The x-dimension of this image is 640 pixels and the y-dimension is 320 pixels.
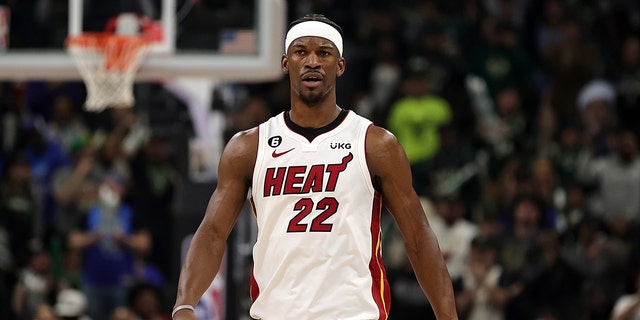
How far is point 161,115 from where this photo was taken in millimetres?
16375

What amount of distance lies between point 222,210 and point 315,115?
68 centimetres

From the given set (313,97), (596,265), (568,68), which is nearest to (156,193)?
(596,265)

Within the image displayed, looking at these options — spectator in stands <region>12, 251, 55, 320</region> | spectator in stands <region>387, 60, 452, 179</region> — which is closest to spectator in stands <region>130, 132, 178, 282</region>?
spectator in stands <region>12, 251, 55, 320</region>

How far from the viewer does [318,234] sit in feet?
20.0

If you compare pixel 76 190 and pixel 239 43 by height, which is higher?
pixel 239 43

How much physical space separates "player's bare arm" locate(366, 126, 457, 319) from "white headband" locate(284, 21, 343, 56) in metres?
0.55

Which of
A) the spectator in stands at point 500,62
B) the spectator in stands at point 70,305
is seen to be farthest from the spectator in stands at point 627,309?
the spectator in stands at point 70,305

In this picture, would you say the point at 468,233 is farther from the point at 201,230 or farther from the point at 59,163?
the point at 201,230

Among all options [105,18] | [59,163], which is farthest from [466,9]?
[105,18]

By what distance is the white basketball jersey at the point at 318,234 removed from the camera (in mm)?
6055

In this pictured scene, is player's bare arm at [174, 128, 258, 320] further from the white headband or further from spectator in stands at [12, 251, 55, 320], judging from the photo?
spectator in stands at [12, 251, 55, 320]

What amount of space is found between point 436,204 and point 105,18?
16.2 ft

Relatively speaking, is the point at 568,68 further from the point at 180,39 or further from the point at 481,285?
the point at 180,39

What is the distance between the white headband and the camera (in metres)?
6.27
